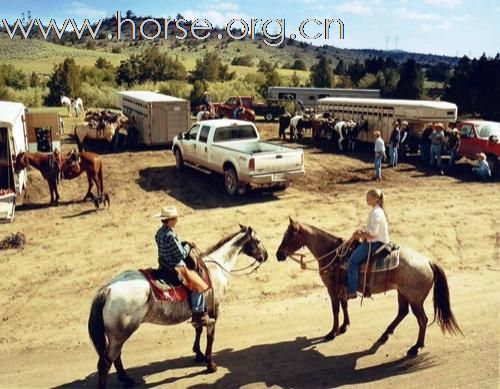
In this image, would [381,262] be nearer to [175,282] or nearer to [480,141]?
[175,282]

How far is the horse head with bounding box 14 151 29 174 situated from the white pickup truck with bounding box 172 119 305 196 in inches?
214

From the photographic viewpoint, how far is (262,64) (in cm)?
6562

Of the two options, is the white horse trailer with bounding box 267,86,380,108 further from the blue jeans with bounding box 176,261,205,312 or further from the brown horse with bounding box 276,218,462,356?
the blue jeans with bounding box 176,261,205,312

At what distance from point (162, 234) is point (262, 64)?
6136cm

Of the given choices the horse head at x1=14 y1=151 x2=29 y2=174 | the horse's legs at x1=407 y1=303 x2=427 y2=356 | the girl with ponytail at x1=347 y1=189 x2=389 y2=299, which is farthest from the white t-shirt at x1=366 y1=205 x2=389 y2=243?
→ the horse head at x1=14 y1=151 x2=29 y2=174

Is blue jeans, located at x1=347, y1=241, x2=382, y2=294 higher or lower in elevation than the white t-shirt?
lower

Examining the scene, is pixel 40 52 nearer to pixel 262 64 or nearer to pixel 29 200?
pixel 262 64

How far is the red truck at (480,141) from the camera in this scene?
1933 cm

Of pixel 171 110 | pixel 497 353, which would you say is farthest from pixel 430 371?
pixel 171 110

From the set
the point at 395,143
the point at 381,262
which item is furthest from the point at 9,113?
the point at 395,143

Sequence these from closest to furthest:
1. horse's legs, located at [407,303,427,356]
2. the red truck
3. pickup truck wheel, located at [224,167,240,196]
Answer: horse's legs, located at [407,303,427,356], pickup truck wheel, located at [224,167,240,196], the red truck

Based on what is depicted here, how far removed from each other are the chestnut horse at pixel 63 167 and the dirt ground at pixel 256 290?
0.63 meters

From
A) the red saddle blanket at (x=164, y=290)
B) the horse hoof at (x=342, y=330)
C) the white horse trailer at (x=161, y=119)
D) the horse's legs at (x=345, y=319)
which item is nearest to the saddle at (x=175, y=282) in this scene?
the red saddle blanket at (x=164, y=290)

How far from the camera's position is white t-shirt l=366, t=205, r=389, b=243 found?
741 cm
